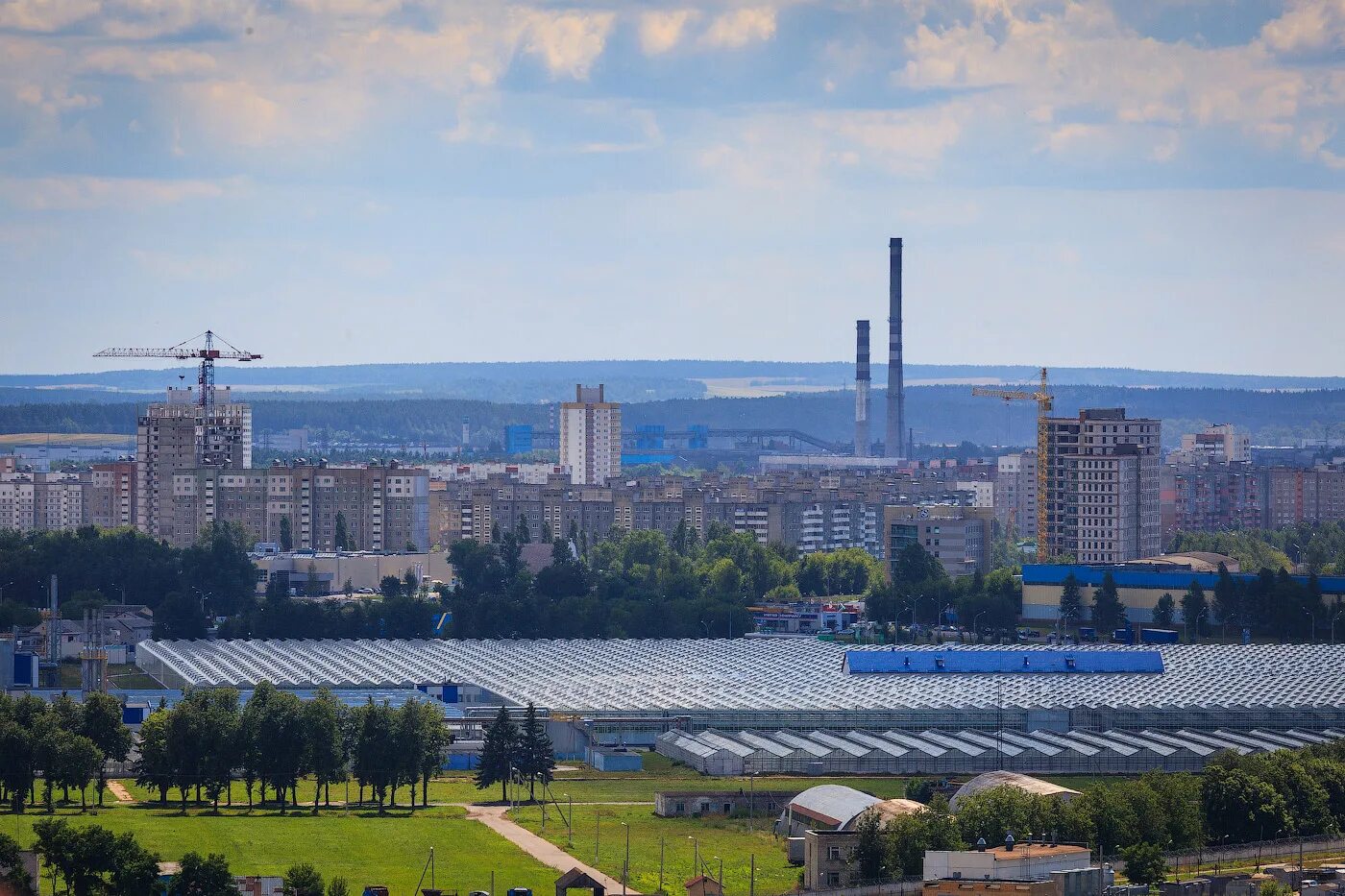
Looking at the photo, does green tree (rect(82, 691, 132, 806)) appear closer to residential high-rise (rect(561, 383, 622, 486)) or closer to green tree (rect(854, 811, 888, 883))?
green tree (rect(854, 811, 888, 883))

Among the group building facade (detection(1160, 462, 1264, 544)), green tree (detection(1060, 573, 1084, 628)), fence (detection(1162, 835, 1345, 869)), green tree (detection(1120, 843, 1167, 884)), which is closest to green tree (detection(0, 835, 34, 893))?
green tree (detection(1120, 843, 1167, 884))

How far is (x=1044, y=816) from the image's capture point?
33438 millimetres

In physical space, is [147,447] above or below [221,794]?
above

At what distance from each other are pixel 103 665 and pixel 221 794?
41.4 feet

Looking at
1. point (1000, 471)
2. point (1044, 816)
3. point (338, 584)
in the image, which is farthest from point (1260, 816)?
point (1000, 471)

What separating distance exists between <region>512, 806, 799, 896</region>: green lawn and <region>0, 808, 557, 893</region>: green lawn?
91 centimetres

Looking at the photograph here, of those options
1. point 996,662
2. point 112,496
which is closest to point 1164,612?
point 996,662

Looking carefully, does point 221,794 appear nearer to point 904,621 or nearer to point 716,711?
point 716,711

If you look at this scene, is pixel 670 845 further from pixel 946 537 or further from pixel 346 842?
pixel 946 537

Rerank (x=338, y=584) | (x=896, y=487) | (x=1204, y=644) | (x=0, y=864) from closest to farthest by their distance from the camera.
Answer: (x=0, y=864) → (x=1204, y=644) → (x=338, y=584) → (x=896, y=487)

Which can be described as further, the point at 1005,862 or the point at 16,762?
the point at 16,762

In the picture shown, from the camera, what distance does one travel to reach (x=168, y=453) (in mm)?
92375

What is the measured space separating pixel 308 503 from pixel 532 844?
55.5m

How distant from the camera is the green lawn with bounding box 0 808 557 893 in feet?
109
